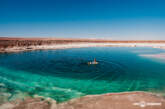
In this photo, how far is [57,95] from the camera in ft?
30.9

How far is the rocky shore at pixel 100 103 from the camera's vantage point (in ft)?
23.6

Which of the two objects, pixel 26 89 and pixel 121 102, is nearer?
pixel 121 102

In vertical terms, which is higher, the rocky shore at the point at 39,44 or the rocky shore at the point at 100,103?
the rocky shore at the point at 39,44

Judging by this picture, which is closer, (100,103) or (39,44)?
(100,103)

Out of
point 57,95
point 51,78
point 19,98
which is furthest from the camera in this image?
point 51,78

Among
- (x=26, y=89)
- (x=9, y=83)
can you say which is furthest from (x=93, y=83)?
(x=9, y=83)

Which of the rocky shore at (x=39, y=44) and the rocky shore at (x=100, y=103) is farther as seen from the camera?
the rocky shore at (x=39, y=44)

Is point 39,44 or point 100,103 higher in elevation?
point 39,44

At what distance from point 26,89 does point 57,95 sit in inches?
133

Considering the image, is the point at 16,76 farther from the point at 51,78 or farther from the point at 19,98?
the point at 19,98

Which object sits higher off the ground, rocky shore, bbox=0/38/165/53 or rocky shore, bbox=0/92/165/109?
rocky shore, bbox=0/38/165/53

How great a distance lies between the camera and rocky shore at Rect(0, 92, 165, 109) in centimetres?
720

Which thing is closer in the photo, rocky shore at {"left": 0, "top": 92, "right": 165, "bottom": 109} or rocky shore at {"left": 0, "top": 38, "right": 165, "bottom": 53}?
rocky shore at {"left": 0, "top": 92, "right": 165, "bottom": 109}

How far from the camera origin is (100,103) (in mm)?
7613
